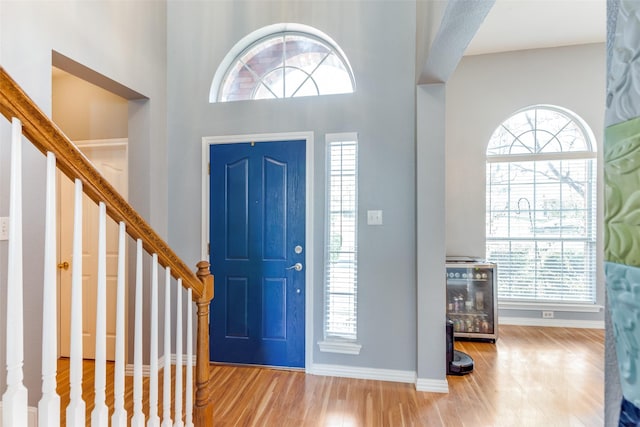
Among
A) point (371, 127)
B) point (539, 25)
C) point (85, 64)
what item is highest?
point (539, 25)

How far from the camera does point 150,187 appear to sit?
2711mm

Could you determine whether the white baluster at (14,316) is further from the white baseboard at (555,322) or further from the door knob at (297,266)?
the white baseboard at (555,322)

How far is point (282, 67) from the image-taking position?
9.52ft

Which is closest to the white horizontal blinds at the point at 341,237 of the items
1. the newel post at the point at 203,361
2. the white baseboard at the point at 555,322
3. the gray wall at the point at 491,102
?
the newel post at the point at 203,361

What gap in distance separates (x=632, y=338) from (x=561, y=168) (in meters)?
4.45

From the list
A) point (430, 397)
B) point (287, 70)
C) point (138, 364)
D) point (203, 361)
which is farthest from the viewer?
point (287, 70)

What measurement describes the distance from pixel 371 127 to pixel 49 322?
234 centimetres

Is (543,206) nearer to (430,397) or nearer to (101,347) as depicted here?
(430,397)

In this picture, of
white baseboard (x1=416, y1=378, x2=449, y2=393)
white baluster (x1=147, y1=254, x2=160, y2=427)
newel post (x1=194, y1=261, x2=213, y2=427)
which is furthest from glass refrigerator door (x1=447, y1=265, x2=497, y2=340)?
white baluster (x1=147, y1=254, x2=160, y2=427)

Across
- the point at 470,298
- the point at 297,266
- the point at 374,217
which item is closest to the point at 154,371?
the point at 297,266

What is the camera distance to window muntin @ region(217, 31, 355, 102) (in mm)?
2803

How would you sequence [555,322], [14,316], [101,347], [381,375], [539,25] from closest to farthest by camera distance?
[14,316] < [101,347] < [381,375] < [539,25] < [555,322]

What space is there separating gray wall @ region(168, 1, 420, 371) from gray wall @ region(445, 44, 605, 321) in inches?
66.9

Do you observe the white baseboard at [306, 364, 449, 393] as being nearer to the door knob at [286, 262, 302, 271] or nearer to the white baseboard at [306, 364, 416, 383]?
the white baseboard at [306, 364, 416, 383]
